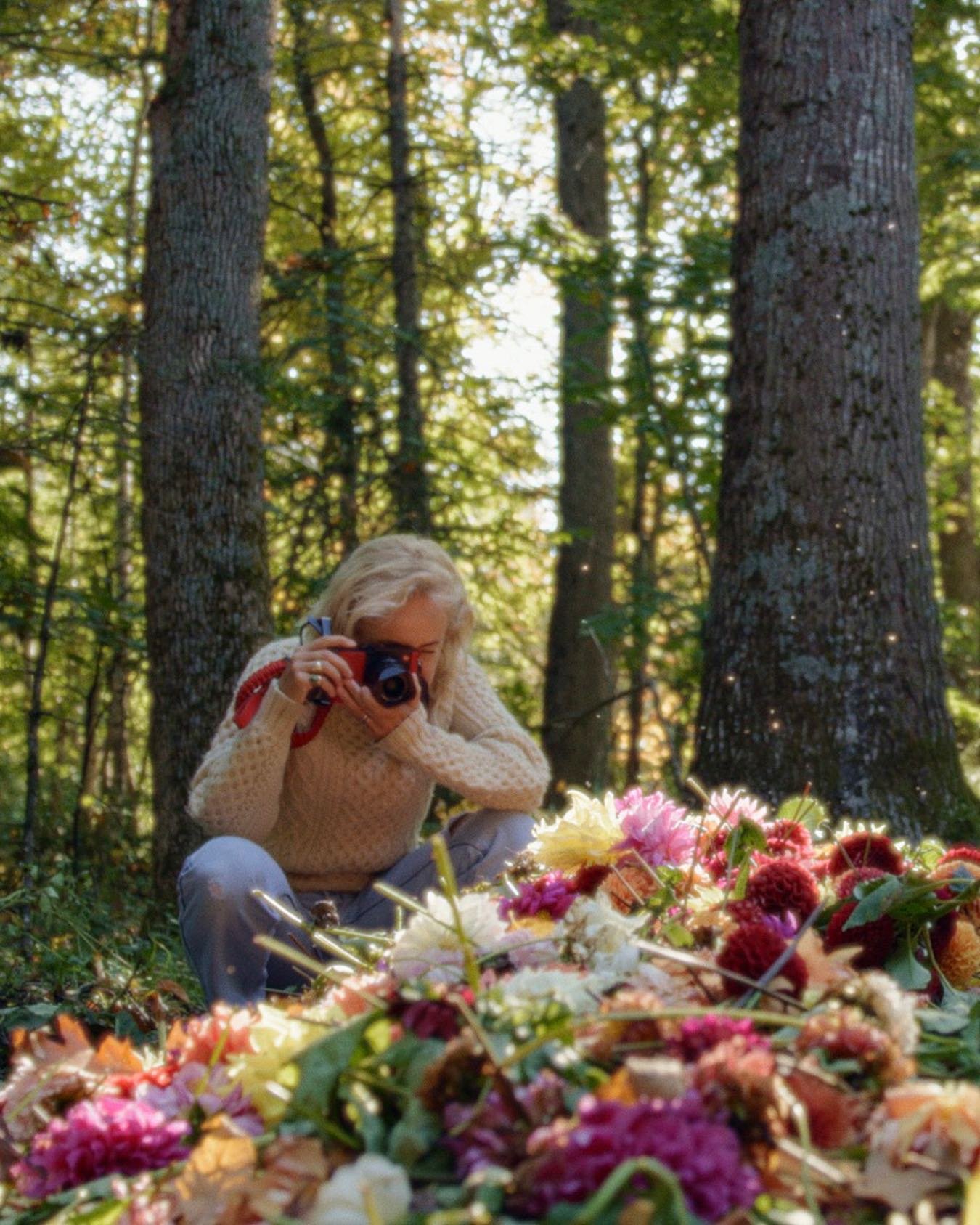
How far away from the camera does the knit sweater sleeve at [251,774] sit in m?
3.00

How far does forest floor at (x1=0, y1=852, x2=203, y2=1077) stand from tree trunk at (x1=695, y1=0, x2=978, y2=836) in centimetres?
164

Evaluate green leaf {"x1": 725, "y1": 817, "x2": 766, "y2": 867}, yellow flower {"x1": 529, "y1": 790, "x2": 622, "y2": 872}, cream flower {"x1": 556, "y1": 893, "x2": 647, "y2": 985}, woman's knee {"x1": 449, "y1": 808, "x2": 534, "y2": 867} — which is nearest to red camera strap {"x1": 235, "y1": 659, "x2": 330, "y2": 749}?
woman's knee {"x1": 449, "y1": 808, "x2": 534, "y2": 867}

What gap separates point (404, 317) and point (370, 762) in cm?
442

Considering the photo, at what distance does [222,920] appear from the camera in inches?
107

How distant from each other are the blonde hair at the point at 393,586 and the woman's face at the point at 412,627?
0.01 metres

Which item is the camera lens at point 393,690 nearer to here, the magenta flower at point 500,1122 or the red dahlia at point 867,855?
the red dahlia at point 867,855

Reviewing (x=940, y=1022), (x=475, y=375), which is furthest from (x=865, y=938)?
(x=475, y=375)

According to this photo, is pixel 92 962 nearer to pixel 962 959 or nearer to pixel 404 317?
pixel 962 959

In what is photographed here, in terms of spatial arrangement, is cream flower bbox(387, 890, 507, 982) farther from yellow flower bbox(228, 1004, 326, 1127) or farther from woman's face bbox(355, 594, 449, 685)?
woman's face bbox(355, 594, 449, 685)

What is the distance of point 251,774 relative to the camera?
3002 millimetres

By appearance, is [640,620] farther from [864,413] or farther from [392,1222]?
[392,1222]

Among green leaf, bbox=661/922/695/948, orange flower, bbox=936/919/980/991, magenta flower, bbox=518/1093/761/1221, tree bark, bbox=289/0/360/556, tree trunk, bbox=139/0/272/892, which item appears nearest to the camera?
magenta flower, bbox=518/1093/761/1221

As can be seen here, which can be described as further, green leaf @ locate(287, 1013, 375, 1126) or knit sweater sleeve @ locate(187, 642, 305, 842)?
knit sweater sleeve @ locate(187, 642, 305, 842)

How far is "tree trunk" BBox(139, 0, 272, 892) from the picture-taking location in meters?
4.84
